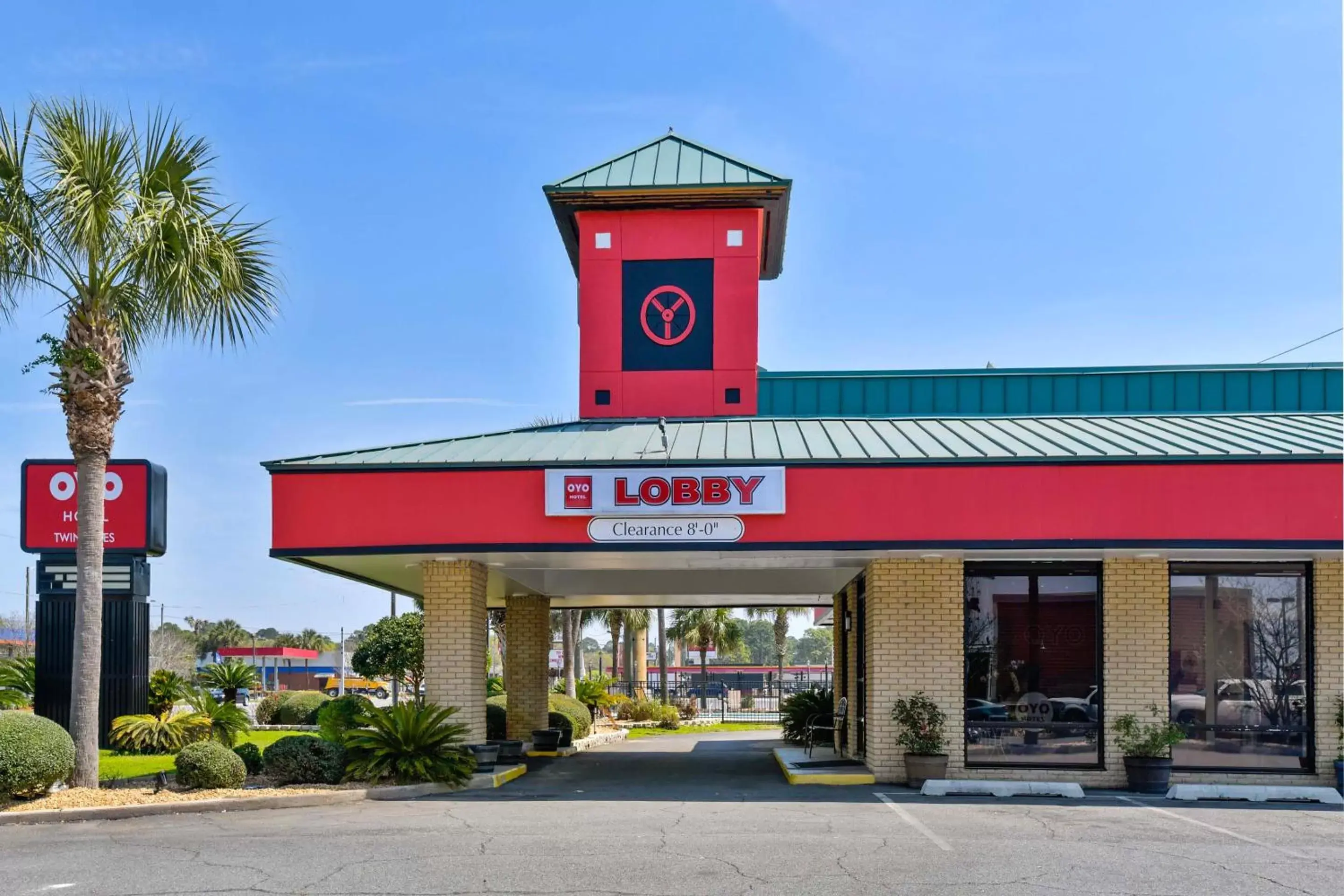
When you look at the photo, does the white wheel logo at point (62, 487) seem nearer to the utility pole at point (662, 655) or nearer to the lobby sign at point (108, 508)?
the lobby sign at point (108, 508)

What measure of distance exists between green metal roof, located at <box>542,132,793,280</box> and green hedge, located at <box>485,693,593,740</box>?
1008 centimetres

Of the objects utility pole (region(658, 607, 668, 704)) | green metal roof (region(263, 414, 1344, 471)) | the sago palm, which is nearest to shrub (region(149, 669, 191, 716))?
the sago palm

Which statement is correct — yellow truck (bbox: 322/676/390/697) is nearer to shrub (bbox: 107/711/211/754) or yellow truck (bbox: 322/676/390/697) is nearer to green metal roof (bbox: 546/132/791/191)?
shrub (bbox: 107/711/211/754)

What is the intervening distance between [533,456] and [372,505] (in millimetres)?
2385

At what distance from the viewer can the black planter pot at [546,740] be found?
26.6 meters

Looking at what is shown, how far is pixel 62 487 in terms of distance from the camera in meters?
26.4

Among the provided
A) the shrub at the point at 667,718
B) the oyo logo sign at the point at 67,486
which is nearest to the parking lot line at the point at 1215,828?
the oyo logo sign at the point at 67,486

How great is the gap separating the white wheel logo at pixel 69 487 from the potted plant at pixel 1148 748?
2001 cm

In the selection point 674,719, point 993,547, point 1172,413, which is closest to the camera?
point 993,547

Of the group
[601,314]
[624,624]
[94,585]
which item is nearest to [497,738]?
[601,314]

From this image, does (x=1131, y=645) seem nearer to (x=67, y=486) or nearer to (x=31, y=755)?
(x=31, y=755)

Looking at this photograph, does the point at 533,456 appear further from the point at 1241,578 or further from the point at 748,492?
the point at 1241,578

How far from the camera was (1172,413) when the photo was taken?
2303 centimetres

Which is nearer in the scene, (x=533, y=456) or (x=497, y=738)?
(x=533, y=456)
